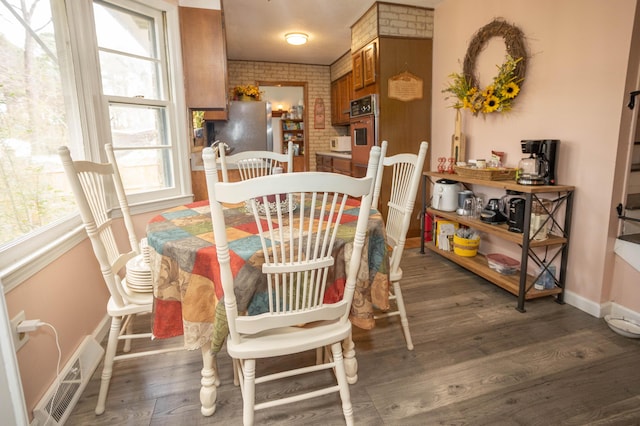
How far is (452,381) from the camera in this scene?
5.39ft

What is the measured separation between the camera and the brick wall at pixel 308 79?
19.3 ft

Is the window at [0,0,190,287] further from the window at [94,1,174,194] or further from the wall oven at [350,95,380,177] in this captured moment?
the wall oven at [350,95,380,177]

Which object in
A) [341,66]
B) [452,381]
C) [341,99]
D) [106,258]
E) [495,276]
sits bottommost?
[452,381]

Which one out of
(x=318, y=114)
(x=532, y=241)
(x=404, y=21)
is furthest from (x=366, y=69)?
(x=318, y=114)

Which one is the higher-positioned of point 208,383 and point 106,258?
point 106,258

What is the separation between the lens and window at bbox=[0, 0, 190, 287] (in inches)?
56.8

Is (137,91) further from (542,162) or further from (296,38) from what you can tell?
(542,162)

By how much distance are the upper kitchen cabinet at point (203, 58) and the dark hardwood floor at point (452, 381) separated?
204 cm

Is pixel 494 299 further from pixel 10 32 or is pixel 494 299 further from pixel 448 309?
pixel 10 32

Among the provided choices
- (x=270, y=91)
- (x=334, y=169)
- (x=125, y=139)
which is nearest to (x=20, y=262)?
(x=125, y=139)

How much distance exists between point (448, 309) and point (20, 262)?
7.59ft

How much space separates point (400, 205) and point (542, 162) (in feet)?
3.62

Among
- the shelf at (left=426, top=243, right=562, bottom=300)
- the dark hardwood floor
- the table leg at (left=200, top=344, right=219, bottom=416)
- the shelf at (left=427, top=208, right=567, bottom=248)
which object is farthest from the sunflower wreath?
the table leg at (left=200, top=344, right=219, bottom=416)

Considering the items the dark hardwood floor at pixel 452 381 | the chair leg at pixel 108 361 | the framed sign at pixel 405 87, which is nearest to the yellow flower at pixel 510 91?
the framed sign at pixel 405 87
